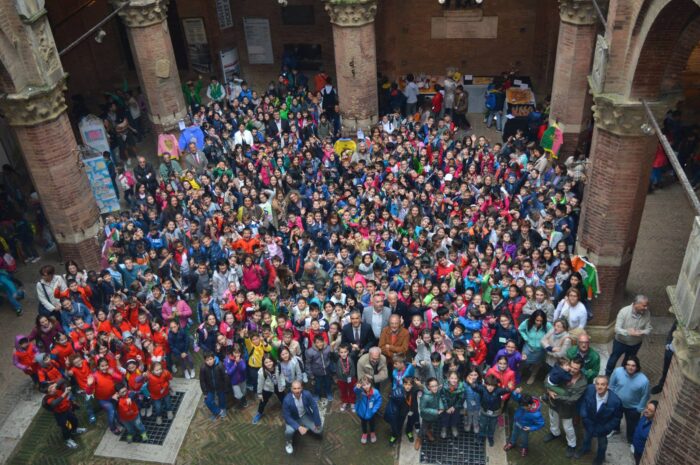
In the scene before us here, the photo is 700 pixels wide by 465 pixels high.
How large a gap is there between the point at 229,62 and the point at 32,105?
33.9 ft

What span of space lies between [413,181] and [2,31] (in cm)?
850

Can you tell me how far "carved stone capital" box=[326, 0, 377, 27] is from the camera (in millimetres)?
16938

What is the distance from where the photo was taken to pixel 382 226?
13539 millimetres

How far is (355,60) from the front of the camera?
17.8m

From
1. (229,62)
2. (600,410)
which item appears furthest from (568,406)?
(229,62)

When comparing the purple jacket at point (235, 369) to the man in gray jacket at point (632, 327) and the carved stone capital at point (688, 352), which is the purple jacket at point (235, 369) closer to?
the man in gray jacket at point (632, 327)

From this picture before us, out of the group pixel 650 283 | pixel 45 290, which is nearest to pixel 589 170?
pixel 650 283

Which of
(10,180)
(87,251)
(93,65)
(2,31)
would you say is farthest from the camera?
(93,65)

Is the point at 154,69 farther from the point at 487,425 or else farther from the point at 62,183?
the point at 487,425

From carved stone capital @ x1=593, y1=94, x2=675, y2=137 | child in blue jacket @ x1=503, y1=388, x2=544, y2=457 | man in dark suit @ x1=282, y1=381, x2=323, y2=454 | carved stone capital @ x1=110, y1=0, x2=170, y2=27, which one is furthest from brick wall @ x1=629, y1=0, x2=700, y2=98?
carved stone capital @ x1=110, y1=0, x2=170, y2=27

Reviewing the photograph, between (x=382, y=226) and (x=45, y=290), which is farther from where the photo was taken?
(x=382, y=226)

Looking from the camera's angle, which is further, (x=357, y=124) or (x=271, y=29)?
(x=271, y=29)

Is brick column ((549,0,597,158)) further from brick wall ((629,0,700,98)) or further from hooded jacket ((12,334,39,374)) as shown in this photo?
hooded jacket ((12,334,39,374))

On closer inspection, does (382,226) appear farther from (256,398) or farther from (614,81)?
(614,81)
